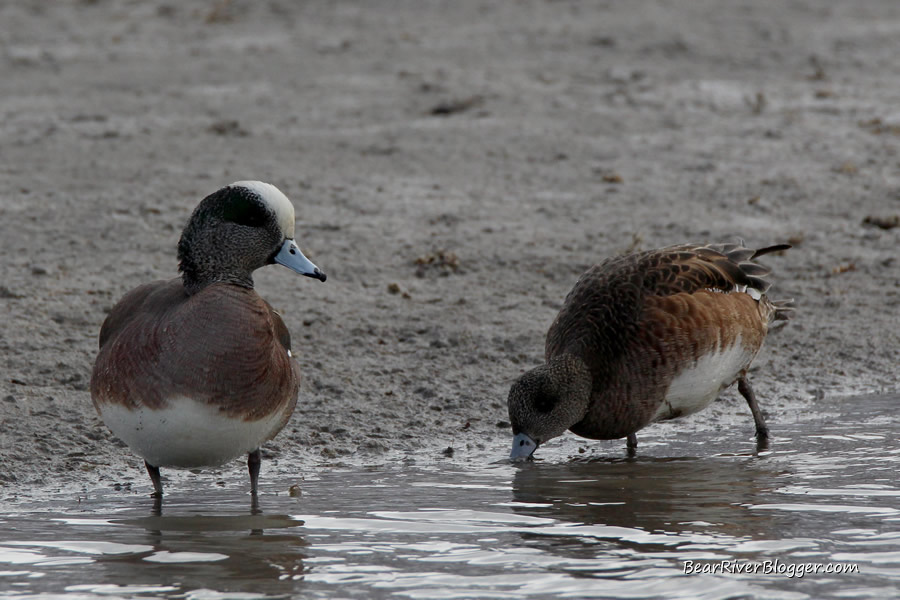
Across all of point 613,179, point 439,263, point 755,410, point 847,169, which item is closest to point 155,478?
point 755,410

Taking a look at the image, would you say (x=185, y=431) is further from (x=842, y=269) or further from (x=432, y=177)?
(x=432, y=177)

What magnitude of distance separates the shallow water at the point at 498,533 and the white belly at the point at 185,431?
29 centimetres

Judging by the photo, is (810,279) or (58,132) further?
(58,132)

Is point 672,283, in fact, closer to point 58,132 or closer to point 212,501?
point 212,501

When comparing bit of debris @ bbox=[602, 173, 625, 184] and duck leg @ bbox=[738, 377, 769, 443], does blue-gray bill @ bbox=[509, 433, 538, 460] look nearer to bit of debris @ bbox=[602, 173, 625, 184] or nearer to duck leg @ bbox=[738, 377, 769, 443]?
duck leg @ bbox=[738, 377, 769, 443]

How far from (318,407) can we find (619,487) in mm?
1670

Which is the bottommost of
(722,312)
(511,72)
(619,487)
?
(619,487)

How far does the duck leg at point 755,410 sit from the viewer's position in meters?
6.56

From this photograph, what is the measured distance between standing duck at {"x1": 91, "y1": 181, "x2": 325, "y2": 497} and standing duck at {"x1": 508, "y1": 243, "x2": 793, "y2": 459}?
1.21m

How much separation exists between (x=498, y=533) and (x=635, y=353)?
134 cm

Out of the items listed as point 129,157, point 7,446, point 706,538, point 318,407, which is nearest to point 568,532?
point 706,538

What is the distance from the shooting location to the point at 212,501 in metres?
5.59

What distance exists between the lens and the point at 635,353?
6152 millimetres

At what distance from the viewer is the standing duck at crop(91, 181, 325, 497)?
498 centimetres
